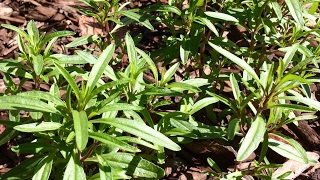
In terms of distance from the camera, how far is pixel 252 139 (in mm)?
2223

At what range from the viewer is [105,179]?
6.61 feet

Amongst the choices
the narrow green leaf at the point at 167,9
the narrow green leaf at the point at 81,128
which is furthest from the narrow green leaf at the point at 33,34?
the narrow green leaf at the point at 81,128

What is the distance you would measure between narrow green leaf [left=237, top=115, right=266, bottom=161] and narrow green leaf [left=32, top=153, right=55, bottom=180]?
0.98 m

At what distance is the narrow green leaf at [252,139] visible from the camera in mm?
2166

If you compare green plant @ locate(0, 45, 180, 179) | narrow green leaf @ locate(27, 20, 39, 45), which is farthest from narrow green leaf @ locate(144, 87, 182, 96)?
narrow green leaf @ locate(27, 20, 39, 45)

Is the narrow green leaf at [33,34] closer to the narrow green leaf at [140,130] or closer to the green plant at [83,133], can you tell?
the green plant at [83,133]

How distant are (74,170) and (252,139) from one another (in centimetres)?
96

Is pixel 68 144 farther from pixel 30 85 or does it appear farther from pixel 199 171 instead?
pixel 30 85

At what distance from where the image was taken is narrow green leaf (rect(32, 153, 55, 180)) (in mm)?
2047

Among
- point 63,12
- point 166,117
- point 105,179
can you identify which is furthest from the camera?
point 63,12

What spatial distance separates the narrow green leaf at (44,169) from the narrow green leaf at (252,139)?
98 centimetres

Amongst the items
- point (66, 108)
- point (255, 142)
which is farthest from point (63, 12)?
point (255, 142)

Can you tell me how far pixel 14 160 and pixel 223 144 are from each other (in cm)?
153

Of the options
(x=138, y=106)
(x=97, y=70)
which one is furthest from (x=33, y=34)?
(x=138, y=106)
